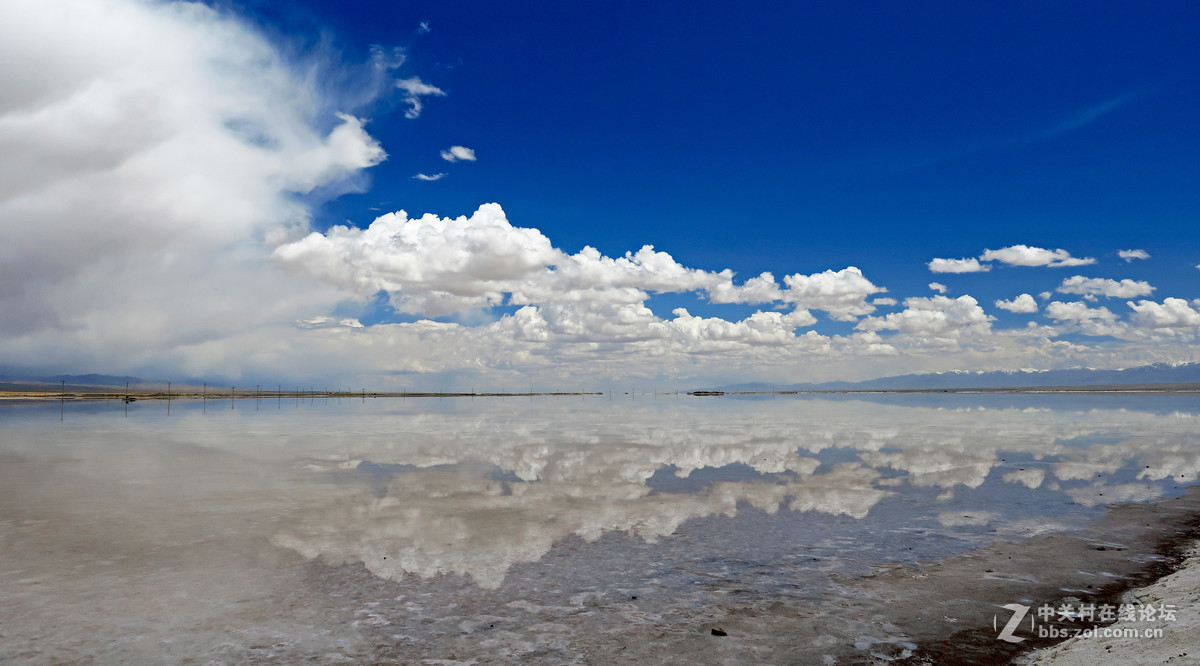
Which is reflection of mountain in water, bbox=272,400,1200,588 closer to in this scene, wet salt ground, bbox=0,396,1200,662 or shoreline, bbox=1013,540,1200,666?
wet salt ground, bbox=0,396,1200,662

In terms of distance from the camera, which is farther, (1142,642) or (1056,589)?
(1056,589)

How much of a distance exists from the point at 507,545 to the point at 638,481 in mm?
8640

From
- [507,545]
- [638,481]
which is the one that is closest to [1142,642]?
[507,545]

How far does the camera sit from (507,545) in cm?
1277

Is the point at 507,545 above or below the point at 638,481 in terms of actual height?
above

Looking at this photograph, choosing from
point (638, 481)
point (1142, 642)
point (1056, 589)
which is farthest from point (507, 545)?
point (1142, 642)

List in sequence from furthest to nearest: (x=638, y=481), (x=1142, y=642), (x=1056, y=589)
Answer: (x=638, y=481)
(x=1056, y=589)
(x=1142, y=642)

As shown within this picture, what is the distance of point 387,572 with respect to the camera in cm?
1097

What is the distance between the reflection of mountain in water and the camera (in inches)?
525

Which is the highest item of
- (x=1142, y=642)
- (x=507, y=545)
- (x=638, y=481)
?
(x=1142, y=642)

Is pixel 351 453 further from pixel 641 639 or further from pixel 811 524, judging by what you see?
pixel 641 639

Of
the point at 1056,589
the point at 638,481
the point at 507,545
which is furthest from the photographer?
the point at 638,481

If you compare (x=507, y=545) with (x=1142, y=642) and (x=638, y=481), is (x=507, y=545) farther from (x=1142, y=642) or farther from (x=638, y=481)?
(x=1142, y=642)

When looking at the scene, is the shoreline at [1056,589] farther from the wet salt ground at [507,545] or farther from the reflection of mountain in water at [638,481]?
the reflection of mountain in water at [638,481]
